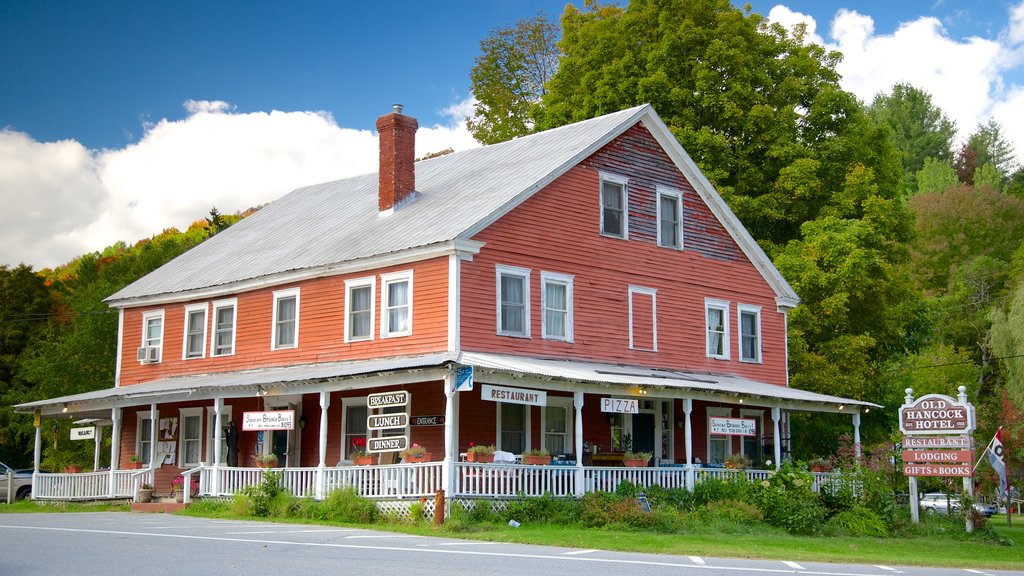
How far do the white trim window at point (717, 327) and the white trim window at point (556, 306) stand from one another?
5.91 meters

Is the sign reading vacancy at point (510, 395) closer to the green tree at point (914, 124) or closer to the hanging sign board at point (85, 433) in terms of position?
the hanging sign board at point (85, 433)

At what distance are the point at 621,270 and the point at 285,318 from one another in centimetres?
906

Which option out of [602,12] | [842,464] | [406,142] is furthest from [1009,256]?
[406,142]

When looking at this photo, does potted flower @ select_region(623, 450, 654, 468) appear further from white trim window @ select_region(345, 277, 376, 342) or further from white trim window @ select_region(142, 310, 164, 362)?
white trim window @ select_region(142, 310, 164, 362)

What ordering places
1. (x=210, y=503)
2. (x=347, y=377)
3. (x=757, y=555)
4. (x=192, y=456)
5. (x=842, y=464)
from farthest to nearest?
(x=192, y=456) < (x=842, y=464) < (x=210, y=503) < (x=347, y=377) < (x=757, y=555)

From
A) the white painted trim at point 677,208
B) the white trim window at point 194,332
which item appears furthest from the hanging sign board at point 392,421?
the white painted trim at point 677,208

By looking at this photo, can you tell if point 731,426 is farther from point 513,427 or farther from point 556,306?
point 513,427

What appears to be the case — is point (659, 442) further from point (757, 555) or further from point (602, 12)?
point (602, 12)

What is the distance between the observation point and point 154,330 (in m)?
35.4

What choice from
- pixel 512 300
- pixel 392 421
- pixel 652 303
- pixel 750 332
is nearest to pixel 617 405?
pixel 512 300

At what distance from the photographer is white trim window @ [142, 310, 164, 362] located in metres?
34.9

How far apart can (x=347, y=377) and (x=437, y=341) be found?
8.21 feet

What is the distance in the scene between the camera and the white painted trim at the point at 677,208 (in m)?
32.4

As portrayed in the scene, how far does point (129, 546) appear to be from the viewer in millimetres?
16750
